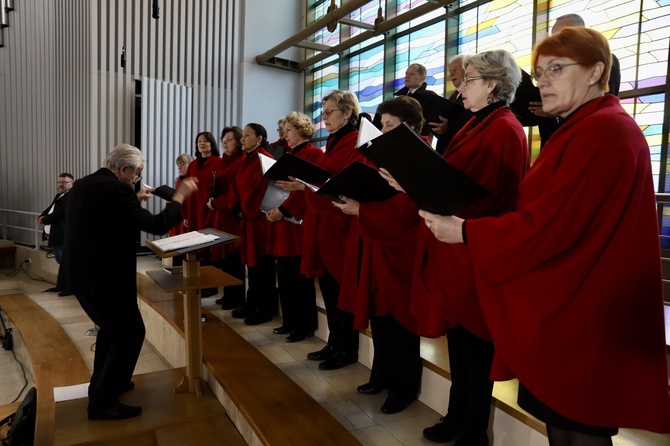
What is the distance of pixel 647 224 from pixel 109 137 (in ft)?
22.8

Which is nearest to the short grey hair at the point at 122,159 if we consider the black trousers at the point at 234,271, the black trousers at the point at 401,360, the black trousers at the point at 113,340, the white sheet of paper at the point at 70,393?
the black trousers at the point at 113,340

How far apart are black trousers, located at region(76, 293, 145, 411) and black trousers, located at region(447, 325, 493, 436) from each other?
156 cm

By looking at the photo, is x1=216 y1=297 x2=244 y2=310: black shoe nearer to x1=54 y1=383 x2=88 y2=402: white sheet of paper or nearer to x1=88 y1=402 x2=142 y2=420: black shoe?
x1=54 y1=383 x2=88 y2=402: white sheet of paper

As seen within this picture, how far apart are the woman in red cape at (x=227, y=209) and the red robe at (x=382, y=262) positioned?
1785 millimetres

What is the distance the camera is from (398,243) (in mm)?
2033

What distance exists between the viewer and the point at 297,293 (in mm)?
3250

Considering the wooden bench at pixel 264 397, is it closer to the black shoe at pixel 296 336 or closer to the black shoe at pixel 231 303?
the black shoe at pixel 296 336

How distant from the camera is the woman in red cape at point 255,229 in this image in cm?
364

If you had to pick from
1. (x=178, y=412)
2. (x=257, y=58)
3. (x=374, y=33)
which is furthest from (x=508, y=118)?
(x=257, y=58)

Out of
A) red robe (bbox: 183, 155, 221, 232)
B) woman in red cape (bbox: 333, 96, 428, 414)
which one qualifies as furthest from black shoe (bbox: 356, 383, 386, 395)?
red robe (bbox: 183, 155, 221, 232)

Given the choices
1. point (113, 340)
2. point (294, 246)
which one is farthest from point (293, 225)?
point (113, 340)

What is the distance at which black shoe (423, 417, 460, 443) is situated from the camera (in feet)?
6.38

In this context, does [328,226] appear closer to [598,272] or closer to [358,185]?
[358,185]

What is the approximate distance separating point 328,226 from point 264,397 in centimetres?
93
